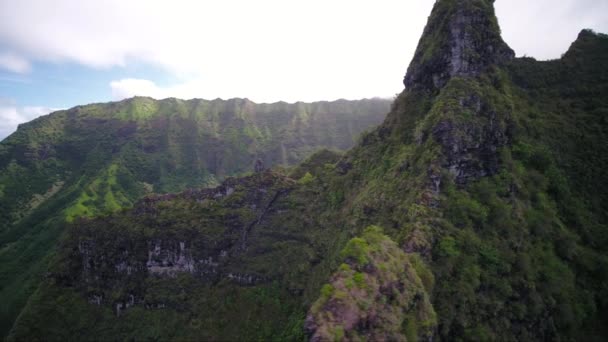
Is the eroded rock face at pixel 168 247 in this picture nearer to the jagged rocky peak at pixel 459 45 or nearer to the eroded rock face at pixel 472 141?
the eroded rock face at pixel 472 141

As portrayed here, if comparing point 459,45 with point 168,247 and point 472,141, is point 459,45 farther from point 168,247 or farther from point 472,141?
point 168,247

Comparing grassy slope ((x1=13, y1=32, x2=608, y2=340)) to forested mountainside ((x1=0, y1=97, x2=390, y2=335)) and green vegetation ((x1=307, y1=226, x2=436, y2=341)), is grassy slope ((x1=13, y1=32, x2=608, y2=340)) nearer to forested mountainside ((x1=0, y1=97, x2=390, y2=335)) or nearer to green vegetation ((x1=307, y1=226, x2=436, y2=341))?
green vegetation ((x1=307, y1=226, x2=436, y2=341))

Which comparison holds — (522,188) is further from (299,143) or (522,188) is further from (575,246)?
(299,143)

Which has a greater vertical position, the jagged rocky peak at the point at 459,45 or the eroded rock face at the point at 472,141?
the jagged rocky peak at the point at 459,45

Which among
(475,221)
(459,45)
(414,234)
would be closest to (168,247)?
(414,234)

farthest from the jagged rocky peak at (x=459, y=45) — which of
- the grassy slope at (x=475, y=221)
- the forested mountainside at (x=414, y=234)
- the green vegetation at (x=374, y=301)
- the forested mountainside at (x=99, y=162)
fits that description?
the forested mountainside at (x=99, y=162)
